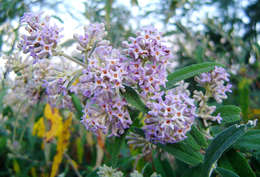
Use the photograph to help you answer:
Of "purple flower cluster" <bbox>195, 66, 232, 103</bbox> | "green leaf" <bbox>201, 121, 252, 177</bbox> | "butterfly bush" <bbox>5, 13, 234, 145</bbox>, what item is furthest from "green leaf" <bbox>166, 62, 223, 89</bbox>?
"green leaf" <bbox>201, 121, 252, 177</bbox>

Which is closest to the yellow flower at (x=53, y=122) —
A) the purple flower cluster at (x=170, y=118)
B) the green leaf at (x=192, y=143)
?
the purple flower cluster at (x=170, y=118)

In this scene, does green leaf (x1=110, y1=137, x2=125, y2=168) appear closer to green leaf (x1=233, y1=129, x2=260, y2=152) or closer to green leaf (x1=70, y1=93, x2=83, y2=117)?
green leaf (x1=70, y1=93, x2=83, y2=117)

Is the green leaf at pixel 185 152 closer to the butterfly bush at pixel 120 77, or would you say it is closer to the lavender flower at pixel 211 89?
the butterfly bush at pixel 120 77

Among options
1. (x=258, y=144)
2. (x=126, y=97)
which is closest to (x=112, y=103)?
(x=126, y=97)

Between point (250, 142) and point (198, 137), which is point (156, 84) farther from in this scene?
point (250, 142)

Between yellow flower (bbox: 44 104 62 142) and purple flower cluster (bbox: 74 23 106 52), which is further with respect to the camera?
yellow flower (bbox: 44 104 62 142)

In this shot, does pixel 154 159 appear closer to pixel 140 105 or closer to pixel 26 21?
pixel 140 105
